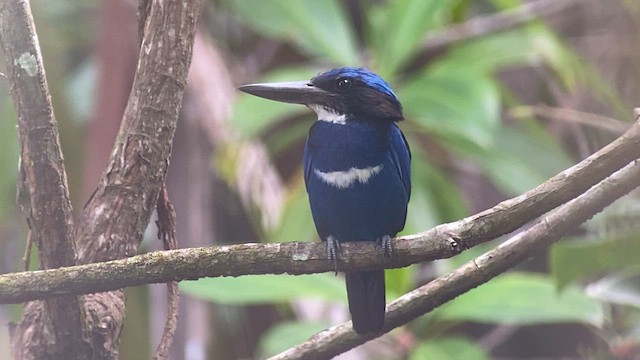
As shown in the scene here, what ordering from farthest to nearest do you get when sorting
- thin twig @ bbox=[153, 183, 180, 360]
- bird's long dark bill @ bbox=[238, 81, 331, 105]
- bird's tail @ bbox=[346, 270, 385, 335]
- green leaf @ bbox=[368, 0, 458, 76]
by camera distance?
green leaf @ bbox=[368, 0, 458, 76] < bird's long dark bill @ bbox=[238, 81, 331, 105] < bird's tail @ bbox=[346, 270, 385, 335] < thin twig @ bbox=[153, 183, 180, 360]

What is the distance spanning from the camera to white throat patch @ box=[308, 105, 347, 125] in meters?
2.33

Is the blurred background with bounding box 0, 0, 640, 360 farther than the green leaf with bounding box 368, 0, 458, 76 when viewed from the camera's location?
No

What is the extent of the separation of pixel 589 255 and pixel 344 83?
0.78 m

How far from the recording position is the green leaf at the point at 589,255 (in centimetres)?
236

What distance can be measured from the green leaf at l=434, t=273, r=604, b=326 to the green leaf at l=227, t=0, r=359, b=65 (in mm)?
1047

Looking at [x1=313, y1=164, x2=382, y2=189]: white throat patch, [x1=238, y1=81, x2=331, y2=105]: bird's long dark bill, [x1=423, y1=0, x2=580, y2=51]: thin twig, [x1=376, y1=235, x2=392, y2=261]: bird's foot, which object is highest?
[x1=423, y1=0, x2=580, y2=51]: thin twig

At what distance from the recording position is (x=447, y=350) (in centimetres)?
295

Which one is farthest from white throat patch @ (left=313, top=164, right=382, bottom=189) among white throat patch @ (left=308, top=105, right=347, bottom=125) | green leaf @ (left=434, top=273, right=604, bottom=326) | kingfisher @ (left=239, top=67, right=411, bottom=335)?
green leaf @ (left=434, top=273, right=604, bottom=326)

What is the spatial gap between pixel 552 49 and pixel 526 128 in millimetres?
351

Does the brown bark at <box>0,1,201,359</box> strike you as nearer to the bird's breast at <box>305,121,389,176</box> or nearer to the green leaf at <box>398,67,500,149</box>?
the bird's breast at <box>305,121,389,176</box>

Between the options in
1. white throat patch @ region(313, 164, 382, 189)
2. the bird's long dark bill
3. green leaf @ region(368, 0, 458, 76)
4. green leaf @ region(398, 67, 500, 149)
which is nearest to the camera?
the bird's long dark bill

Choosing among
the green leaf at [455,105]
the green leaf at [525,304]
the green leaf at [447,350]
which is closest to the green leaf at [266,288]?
the green leaf at [447,350]

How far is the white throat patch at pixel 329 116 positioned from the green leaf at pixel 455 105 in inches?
33.9

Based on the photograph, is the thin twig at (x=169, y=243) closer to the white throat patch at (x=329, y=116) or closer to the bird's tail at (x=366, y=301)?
the bird's tail at (x=366, y=301)
